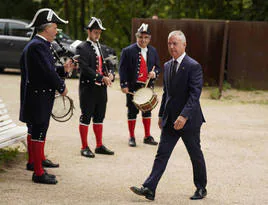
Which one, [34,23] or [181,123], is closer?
[181,123]

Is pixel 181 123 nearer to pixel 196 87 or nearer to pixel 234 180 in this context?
pixel 196 87

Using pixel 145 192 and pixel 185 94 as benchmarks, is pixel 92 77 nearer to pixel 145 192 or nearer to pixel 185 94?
pixel 185 94

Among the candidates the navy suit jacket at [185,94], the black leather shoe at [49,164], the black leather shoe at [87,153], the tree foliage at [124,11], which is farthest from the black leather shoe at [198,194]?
the tree foliage at [124,11]

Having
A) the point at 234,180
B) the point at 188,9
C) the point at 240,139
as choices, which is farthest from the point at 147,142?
the point at 188,9

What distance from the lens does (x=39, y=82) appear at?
6.84 meters

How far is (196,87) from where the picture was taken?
621 cm

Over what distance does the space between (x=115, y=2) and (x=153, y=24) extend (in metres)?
7.30

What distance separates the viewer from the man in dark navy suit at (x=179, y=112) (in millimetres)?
6203

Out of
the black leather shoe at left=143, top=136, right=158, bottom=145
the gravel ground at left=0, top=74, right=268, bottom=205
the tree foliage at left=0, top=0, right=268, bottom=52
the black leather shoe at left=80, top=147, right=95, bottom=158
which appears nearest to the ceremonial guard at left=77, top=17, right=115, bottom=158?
the black leather shoe at left=80, top=147, right=95, bottom=158

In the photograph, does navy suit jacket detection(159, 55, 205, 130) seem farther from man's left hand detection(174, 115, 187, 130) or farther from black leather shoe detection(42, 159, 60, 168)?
black leather shoe detection(42, 159, 60, 168)

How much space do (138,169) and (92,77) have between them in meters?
1.47

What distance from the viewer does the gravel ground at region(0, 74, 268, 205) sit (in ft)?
21.0

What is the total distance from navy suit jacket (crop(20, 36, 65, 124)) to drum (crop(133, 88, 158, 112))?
2199 millimetres

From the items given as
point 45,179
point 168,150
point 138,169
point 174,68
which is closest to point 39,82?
point 45,179
